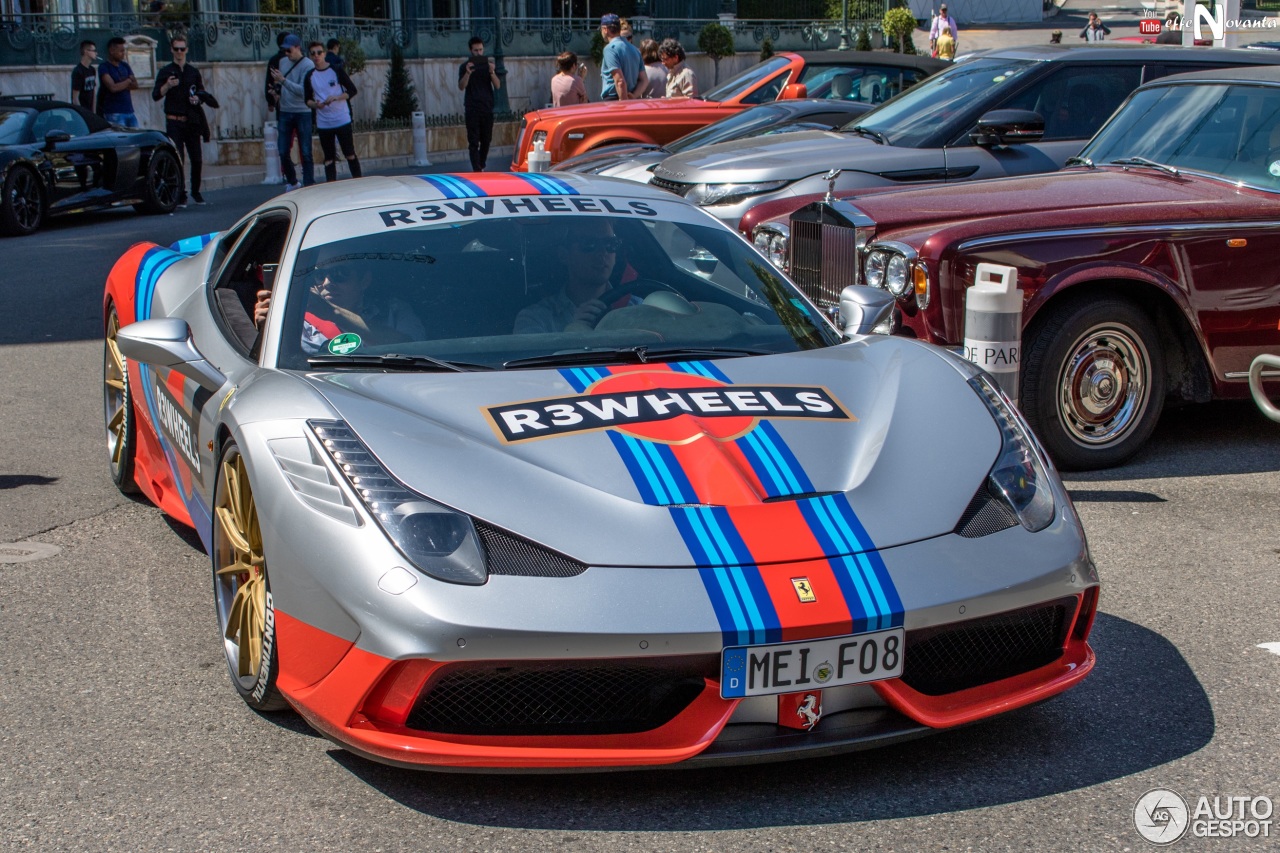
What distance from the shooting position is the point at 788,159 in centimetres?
955

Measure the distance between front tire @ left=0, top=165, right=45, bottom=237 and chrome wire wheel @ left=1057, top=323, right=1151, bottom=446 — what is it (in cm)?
1162

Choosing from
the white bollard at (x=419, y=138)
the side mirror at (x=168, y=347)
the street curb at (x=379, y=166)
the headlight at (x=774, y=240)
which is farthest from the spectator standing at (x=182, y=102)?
the side mirror at (x=168, y=347)

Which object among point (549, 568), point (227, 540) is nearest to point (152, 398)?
point (227, 540)

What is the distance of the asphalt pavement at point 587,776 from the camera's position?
10.3 ft

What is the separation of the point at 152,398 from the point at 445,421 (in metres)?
2.09

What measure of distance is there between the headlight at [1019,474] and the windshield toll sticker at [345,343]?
1713mm

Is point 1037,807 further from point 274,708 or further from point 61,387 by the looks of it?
point 61,387

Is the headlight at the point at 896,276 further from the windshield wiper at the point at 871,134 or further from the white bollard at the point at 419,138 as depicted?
the white bollard at the point at 419,138

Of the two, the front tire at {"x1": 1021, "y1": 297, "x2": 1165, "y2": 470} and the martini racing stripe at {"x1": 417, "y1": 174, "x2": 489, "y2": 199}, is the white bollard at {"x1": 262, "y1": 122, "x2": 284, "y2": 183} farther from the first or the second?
the martini racing stripe at {"x1": 417, "y1": 174, "x2": 489, "y2": 199}

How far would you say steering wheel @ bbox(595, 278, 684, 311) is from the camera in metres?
4.43

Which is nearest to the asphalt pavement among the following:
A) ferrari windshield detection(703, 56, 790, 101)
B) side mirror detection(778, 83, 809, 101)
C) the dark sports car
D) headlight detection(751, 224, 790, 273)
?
headlight detection(751, 224, 790, 273)

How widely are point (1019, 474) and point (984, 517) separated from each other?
0.25 m

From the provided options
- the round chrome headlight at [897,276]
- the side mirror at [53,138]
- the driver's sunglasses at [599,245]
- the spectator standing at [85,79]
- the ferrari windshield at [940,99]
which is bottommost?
the round chrome headlight at [897,276]

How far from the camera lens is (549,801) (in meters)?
3.27
